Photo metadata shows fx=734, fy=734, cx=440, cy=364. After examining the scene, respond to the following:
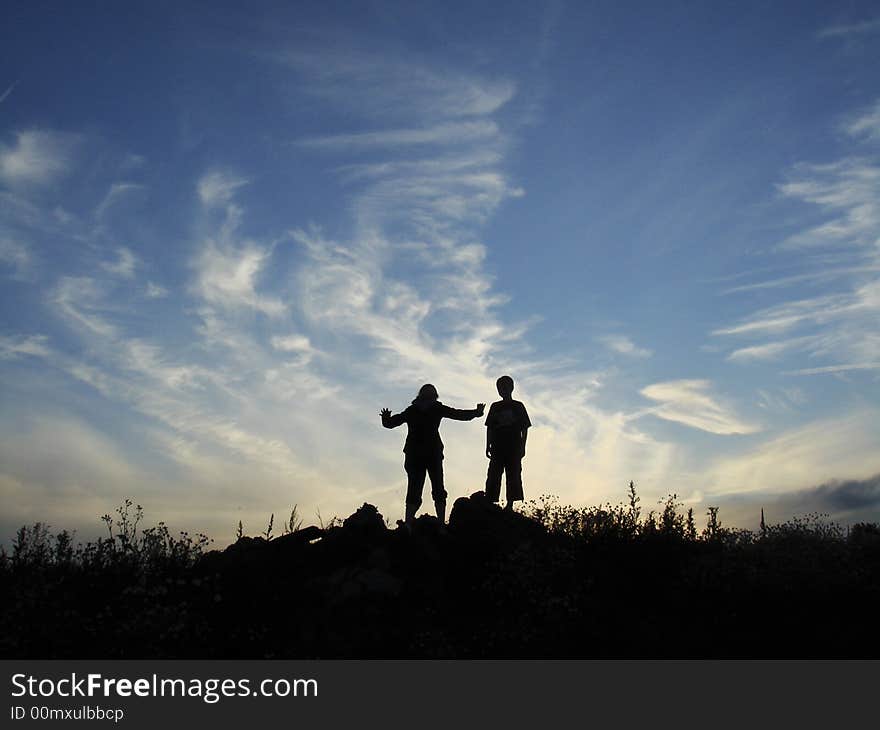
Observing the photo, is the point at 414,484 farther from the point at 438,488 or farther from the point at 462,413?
the point at 462,413

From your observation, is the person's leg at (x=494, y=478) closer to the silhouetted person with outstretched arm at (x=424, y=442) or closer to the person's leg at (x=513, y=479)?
the person's leg at (x=513, y=479)

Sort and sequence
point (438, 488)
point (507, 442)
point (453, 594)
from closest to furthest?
point (453, 594) < point (438, 488) < point (507, 442)

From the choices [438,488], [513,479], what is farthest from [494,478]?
[438,488]

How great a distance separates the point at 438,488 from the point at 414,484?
502 millimetres

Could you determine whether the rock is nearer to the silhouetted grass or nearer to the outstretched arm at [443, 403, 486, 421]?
the silhouetted grass

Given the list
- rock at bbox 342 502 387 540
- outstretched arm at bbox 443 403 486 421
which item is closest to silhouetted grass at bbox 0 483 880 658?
rock at bbox 342 502 387 540

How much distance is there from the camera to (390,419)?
589 inches

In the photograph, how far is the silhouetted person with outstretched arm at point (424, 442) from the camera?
14.6m

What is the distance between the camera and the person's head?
15.9m

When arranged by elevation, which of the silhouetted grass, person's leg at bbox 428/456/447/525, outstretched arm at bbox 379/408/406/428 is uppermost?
outstretched arm at bbox 379/408/406/428
